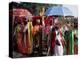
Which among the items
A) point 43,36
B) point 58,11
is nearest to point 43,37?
point 43,36

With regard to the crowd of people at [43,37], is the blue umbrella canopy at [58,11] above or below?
above

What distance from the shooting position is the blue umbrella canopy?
1.44m

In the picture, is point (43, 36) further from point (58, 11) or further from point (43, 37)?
point (58, 11)

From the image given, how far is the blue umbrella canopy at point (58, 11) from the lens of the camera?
1.44 meters

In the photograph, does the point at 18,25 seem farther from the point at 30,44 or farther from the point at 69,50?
the point at 69,50

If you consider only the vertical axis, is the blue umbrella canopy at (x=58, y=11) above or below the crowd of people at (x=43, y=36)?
above

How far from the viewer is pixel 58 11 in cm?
147

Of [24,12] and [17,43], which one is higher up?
[24,12]

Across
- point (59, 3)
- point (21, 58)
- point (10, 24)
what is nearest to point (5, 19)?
point (10, 24)

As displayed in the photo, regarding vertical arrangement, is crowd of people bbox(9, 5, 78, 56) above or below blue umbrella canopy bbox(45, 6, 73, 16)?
below

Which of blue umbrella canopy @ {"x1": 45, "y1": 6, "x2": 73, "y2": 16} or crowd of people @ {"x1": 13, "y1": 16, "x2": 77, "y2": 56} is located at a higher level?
blue umbrella canopy @ {"x1": 45, "y1": 6, "x2": 73, "y2": 16}

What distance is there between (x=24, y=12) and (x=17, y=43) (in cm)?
21

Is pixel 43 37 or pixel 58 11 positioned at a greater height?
pixel 58 11

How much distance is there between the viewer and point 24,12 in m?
1.37
